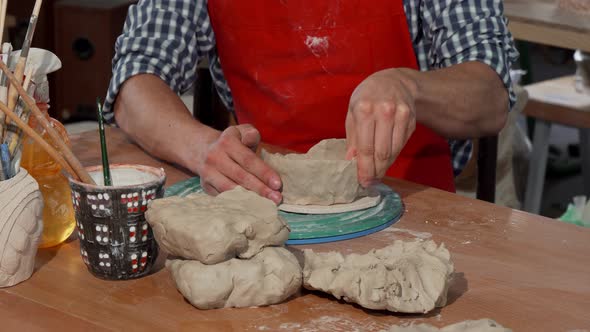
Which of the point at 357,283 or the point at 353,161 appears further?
the point at 353,161

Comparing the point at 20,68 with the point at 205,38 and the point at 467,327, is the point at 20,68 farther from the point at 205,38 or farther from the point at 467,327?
the point at 205,38

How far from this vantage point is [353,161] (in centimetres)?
169

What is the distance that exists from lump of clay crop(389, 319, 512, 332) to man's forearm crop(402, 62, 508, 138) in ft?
2.55

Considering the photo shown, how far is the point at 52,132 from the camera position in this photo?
52.5 inches

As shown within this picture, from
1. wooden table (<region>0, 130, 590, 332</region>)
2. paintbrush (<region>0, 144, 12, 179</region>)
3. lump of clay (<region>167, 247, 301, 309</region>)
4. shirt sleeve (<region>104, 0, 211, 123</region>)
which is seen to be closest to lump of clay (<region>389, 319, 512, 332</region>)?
wooden table (<region>0, 130, 590, 332</region>)

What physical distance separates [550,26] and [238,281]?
7.21ft

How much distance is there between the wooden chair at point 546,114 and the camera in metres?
3.63

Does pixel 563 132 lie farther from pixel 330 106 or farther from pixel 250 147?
pixel 250 147

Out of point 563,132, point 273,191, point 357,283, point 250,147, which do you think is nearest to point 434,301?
point 357,283

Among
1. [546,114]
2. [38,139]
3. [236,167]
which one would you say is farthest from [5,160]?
[546,114]

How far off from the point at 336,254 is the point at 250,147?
1.67 feet

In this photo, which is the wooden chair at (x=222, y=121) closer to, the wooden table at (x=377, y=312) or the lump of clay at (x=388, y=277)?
the wooden table at (x=377, y=312)

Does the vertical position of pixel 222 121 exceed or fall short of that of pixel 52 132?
it falls short

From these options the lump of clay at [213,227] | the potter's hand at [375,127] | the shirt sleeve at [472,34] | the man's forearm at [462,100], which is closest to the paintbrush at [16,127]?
the lump of clay at [213,227]
